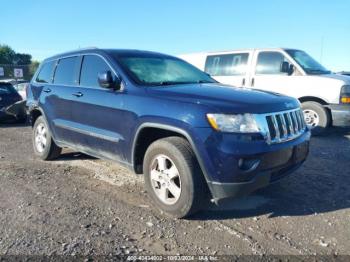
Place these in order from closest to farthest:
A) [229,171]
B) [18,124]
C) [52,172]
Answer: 1. [229,171]
2. [52,172]
3. [18,124]

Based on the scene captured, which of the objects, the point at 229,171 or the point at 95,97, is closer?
the point at 229,171

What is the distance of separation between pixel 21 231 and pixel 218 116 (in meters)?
2.17

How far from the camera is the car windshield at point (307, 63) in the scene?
8664 millimetres

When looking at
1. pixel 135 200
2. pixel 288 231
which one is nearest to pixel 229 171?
pixel 288 231

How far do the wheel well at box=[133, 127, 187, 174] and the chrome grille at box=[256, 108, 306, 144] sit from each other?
96 cm

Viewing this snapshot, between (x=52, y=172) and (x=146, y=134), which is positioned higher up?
(x=146, y=134)

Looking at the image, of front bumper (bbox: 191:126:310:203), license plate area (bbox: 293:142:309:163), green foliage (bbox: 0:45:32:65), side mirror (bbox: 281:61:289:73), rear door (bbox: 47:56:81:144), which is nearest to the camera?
front bumper (bbox: 191:126:310:203)

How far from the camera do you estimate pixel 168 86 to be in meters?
4.26

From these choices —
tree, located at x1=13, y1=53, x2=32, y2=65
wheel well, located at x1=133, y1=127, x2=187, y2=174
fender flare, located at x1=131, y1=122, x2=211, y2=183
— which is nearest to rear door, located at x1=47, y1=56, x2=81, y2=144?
wheel well, located at x1=133, y1=127, x2=187, y2=174

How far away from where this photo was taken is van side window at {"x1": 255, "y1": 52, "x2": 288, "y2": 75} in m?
8.91

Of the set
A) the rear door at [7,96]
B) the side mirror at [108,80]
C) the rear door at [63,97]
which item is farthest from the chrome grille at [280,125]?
the rear door at [7,96]

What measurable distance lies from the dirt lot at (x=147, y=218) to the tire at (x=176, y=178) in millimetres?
167

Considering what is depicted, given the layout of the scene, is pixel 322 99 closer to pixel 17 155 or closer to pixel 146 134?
pixel 146 134

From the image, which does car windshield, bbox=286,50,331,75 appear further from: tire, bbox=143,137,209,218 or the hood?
tire, bbox=143,137,209,218
